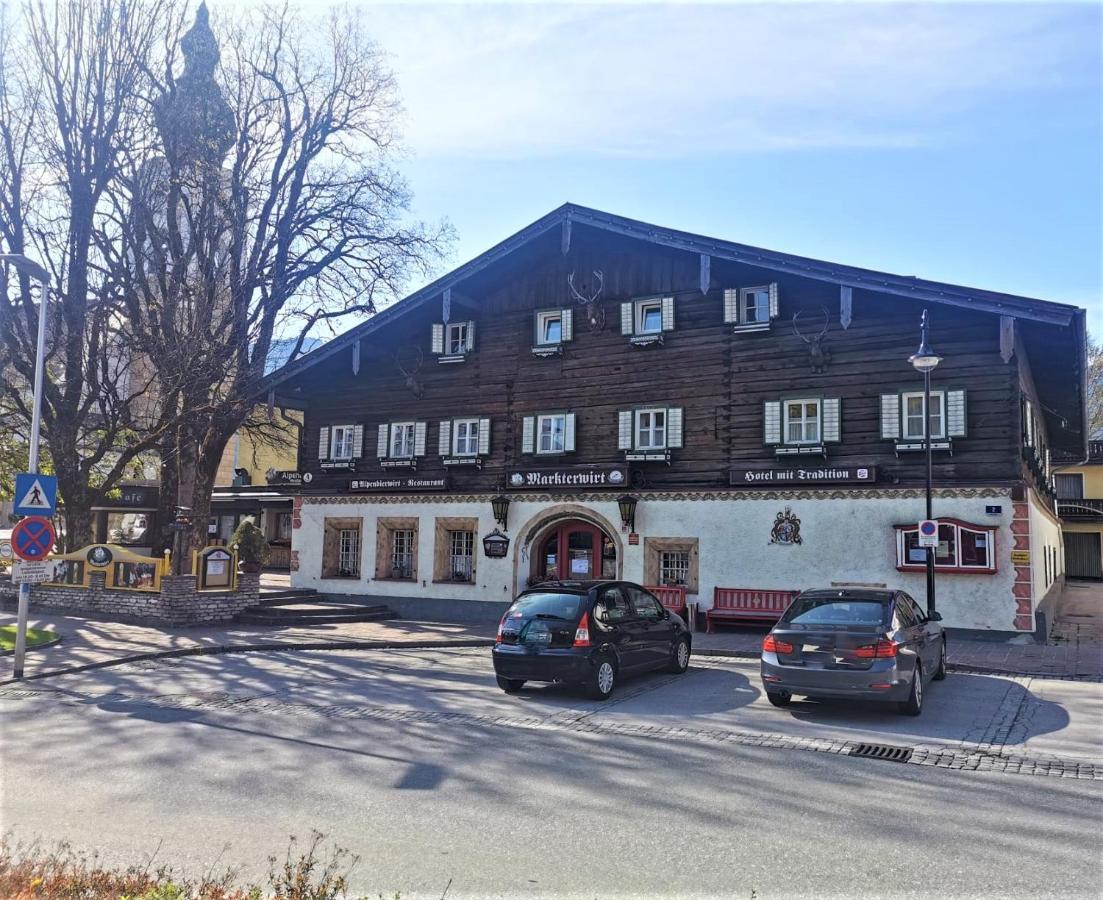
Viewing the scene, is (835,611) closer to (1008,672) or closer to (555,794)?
(1008,672)

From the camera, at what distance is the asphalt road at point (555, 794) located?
222 inches

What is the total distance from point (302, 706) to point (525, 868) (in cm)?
675

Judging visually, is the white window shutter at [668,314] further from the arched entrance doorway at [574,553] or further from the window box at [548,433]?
the arched entrance doorway at [574,553]

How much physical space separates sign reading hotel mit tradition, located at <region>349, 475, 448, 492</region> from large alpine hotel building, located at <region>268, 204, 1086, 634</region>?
11 cm

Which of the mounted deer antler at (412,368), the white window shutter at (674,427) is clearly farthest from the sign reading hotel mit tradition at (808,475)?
the mounted deer antler at (412,368)

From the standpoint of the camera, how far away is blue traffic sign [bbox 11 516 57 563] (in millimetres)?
12977

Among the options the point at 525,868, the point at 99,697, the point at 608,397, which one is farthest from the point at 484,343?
the point at 525,868

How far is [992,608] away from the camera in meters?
18.3

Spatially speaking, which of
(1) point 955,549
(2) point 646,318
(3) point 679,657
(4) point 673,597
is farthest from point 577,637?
(2) point 646,318

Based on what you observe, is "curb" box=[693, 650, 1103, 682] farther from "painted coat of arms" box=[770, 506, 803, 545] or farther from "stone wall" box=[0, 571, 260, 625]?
"stone wall" box=[0, 571, 260, 625]

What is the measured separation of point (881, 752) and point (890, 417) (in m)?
11.9

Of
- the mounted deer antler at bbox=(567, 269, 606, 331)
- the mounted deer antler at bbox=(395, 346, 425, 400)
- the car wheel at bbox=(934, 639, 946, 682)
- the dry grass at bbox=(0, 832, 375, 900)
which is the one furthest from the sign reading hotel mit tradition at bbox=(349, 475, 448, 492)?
the dry grass at bbox=(0, 832, 375, 900)

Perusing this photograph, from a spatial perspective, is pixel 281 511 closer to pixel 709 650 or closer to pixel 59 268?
pixel 59 268

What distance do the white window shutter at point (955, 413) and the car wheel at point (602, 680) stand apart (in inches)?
419
